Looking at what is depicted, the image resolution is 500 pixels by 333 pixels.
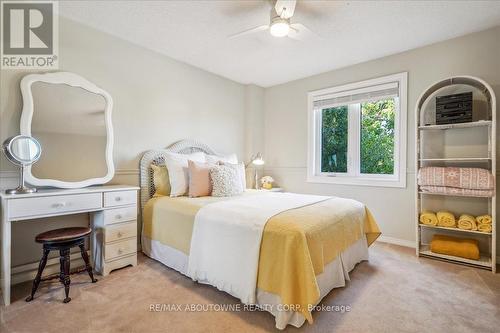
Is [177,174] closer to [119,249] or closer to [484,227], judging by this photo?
[119,249]

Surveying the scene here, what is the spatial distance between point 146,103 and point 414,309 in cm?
331

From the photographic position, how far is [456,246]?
252 centimetres

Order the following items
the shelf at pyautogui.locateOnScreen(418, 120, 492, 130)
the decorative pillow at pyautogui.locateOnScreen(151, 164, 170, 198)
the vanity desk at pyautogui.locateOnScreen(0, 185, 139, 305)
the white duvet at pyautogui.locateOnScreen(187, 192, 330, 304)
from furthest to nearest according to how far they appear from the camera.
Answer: the decorative pillow at pyautogui.locateOnScreen(151, 164, 170, 198) → the shelf at pyautogui.locateOnScreen(418, 120, 492, 130) → the vanity desk at pyautogui.locateOnScreen(0, 185, 139, 305) → the white duvet at pyautogui.locateOnScreen(187, 192, 330, 304)

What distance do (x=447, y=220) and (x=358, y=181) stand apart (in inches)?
43.9

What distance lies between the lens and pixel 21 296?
188cm

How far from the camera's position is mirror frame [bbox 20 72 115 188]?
2.10 metres

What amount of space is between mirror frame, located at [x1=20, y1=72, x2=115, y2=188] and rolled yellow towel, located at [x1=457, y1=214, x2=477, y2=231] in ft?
12.1

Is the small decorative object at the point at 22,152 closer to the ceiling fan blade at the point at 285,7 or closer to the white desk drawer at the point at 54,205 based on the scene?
the white desk drawer at the point at 54,205

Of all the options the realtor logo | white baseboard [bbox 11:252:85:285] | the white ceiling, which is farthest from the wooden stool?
the white ceiling

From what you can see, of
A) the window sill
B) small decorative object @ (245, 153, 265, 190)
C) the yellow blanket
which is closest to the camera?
the yellow blanket

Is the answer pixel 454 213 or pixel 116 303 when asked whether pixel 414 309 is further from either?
pixel 116 303

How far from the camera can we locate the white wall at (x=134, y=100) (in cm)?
213

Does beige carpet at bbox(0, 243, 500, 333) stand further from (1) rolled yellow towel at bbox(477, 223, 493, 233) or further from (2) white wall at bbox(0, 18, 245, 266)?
(2) white wall at bbox(0, 18, 245, 266)

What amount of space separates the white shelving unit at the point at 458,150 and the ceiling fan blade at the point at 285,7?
177 centimetres
